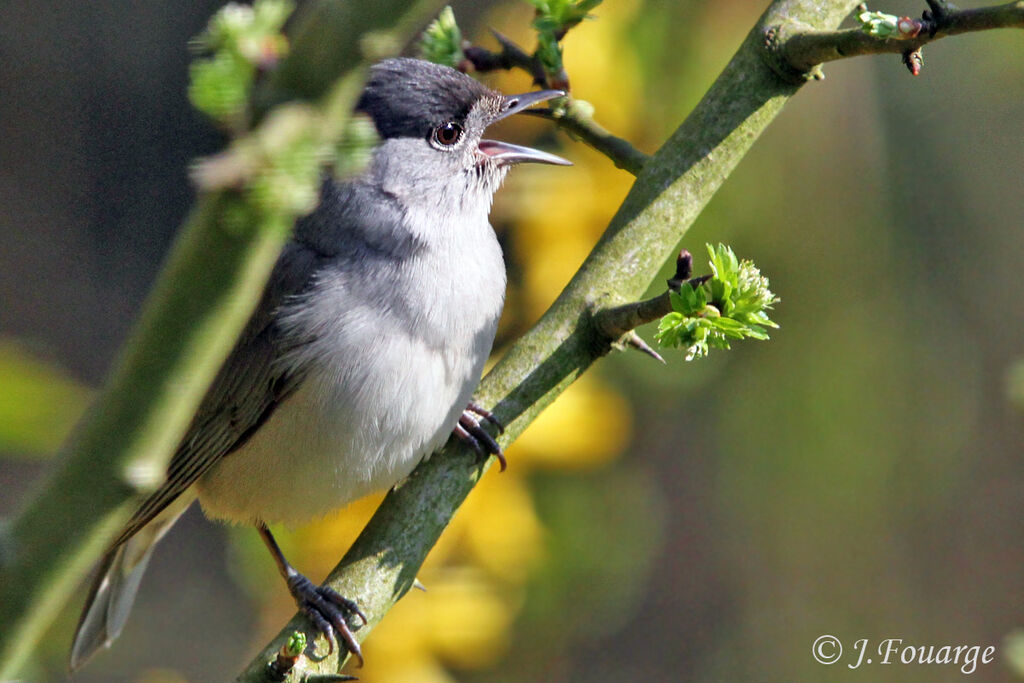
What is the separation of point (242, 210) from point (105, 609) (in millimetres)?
3215

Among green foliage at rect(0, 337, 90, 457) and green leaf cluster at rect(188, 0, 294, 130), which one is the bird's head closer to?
green foliage at rect(0, 337, 90, 457)

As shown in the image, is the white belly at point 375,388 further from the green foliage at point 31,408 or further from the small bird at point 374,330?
the green foliage at point 31,408

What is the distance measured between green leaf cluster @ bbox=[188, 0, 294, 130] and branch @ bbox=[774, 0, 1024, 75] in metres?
1.33

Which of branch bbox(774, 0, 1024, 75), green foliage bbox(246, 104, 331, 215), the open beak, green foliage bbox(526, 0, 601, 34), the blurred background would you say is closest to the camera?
green foliage bbox(246, 104, 331, 215)

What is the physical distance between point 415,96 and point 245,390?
1024mm

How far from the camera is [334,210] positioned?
122 inches

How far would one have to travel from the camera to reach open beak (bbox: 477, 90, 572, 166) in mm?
2990

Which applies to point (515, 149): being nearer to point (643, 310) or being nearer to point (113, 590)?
point (643, 310)

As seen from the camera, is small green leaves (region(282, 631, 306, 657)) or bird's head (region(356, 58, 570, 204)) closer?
small green leaves (region(282, 631, 306, 657))

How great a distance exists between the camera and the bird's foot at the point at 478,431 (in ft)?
9.06

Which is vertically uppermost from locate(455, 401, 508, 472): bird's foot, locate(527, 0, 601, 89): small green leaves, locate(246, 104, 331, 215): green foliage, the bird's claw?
locate(246, 104, 331, 215): green foliage

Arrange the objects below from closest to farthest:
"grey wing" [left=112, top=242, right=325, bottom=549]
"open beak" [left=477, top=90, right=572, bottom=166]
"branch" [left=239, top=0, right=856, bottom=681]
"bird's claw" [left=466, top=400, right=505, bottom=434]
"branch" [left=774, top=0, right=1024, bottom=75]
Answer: "branch" [left=774, top=0, right=1024, bottom=75] → "branch" [left=239, top=0, right=856, bottom=681] → "bird's claw" [left=466, top=400, right=505, bottom=434] → "open beak" [left=477, top=90, right=572, bottom=166] → "grey wing" [left=112, top=242, right=325, bottom=549]

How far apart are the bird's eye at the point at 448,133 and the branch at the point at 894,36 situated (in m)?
1.07

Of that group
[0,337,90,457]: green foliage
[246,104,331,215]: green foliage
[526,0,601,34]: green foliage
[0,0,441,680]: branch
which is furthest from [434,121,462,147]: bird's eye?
[246,104,331,215]: green foliage
